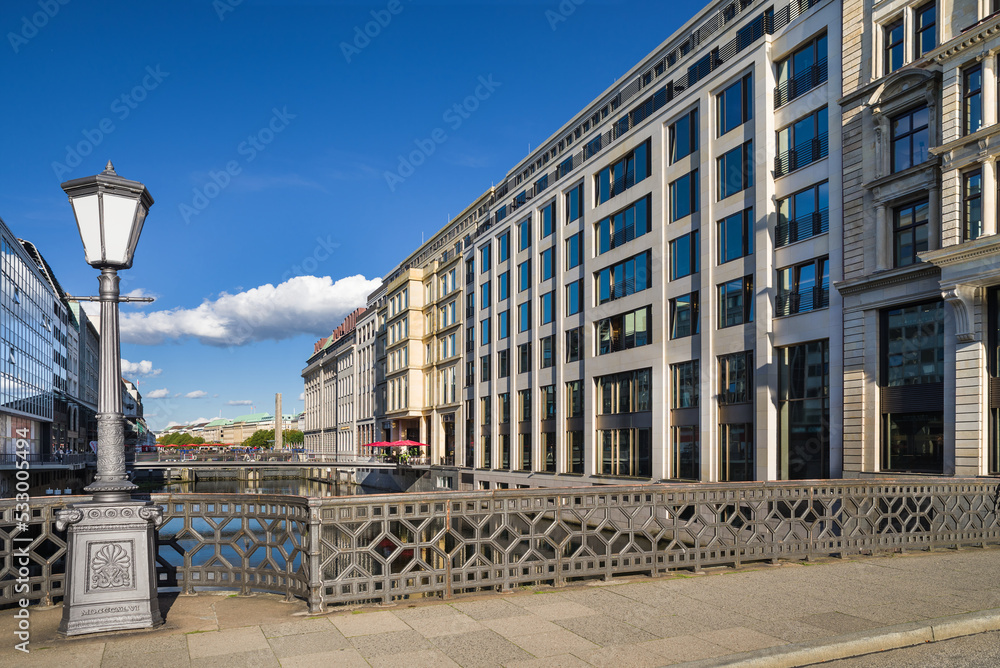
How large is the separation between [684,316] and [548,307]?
15.5m

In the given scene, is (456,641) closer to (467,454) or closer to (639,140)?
(639,140)

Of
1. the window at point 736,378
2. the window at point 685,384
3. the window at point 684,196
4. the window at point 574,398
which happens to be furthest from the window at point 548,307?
the window at point 736,378

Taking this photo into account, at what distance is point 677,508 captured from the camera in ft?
37.6

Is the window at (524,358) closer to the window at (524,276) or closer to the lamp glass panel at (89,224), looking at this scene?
the window at (524,276)

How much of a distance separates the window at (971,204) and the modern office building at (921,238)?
0.12 ft

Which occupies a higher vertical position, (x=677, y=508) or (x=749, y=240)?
(x=749, y=240)

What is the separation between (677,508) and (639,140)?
3160cm

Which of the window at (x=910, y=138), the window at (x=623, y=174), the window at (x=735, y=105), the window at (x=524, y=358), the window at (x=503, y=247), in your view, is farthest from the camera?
the window at (x=503, y=247)

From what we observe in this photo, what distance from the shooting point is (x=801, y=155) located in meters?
29.5

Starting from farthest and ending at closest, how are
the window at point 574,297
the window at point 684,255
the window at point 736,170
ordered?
the window at point 574,297
the window at point 684,255
the window at point 736,170

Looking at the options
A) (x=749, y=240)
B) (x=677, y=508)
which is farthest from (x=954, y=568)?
(x=749, y=240)

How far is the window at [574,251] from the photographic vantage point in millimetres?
46000

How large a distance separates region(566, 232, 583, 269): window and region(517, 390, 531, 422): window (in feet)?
34.5

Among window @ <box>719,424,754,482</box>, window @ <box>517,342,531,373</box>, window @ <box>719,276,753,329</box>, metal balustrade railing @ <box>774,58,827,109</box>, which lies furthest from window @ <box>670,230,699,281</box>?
window @ <box>517,342,531,373</box>
